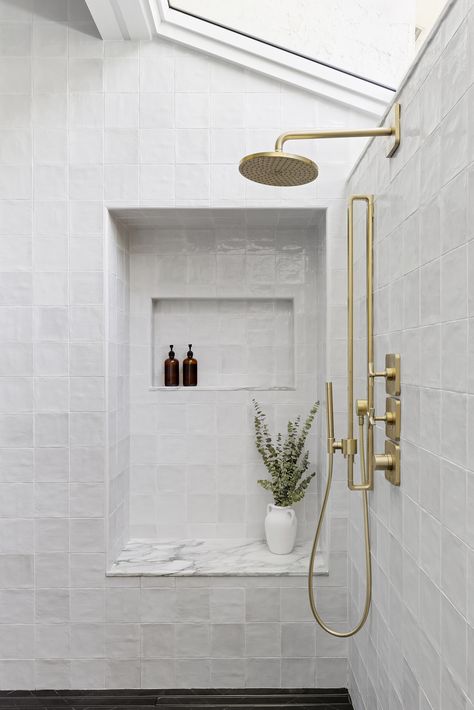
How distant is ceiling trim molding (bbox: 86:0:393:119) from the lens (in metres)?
2.31

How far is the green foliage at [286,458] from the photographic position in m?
2.57

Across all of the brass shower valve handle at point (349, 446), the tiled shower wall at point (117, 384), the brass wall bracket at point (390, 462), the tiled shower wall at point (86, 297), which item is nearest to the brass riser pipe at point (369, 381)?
the brass shower valve handle at point (349, 446)

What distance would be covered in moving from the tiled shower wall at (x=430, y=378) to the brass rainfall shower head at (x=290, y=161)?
0.06 metres

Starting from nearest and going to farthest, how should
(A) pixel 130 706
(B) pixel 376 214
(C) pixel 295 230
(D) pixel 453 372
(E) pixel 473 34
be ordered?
(E) pixel 473 34, (D) pixel 453 372, (B) pixel 376 214, (A) pixel 130 706, (C) pixel 295 230

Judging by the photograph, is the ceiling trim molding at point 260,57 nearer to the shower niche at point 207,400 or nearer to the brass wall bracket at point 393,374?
the shower niche at point 207,400

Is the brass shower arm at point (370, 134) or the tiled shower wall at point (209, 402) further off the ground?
the brass shower arm at point (370, 134)

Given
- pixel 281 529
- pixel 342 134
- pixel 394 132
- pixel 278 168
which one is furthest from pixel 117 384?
pixel 394 132

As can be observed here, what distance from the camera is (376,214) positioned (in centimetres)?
188

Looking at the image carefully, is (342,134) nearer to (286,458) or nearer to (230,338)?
(230,338)

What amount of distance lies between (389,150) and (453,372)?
31.5 inches

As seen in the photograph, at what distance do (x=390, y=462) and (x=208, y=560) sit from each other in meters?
1.16

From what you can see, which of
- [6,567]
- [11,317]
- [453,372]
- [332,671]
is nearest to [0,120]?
[11,317]

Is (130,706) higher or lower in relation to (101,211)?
lower

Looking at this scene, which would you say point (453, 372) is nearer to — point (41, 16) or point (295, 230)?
point (295, 230)
